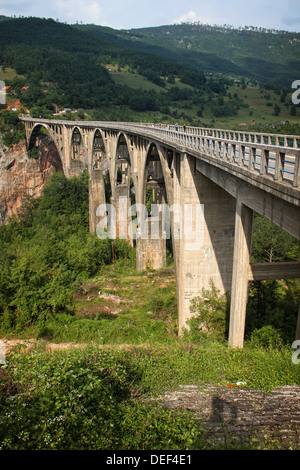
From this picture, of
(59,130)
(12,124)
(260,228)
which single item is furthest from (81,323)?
(12,124)

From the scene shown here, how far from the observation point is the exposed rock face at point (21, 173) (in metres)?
55.5

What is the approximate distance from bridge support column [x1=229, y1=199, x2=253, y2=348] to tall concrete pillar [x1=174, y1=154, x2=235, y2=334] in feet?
15.9

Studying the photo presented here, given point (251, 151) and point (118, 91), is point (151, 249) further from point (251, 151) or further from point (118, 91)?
point (118, 91)

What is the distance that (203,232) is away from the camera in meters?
16.4

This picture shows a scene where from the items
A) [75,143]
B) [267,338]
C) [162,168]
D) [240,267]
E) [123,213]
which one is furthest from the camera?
[75,143]

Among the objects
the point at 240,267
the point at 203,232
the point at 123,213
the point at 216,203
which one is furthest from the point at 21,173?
the point at 240,267

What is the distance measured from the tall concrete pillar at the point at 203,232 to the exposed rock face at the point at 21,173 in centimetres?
4269

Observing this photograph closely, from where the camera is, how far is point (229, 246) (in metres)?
16.4

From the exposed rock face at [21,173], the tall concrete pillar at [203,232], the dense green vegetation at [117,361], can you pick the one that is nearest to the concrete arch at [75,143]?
the exposed rock face at [21,173]

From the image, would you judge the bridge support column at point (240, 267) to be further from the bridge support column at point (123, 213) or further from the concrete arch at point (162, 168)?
the bridge support column at point (123, 213)

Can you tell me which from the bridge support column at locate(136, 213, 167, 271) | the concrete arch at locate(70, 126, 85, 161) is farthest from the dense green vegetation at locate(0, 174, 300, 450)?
the concrete arch at locate(70, 126, 85, 161)

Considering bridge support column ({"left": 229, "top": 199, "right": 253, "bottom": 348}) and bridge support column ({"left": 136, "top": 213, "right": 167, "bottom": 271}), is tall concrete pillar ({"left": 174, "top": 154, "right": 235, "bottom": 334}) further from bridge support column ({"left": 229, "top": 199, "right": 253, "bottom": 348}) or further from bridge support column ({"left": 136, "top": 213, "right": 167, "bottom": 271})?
bridge support column ({"left": 136, "top": 213, "right": 167, "bottom": 271})

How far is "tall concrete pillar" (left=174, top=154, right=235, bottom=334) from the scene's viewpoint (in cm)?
1620

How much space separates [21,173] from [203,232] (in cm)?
4845
